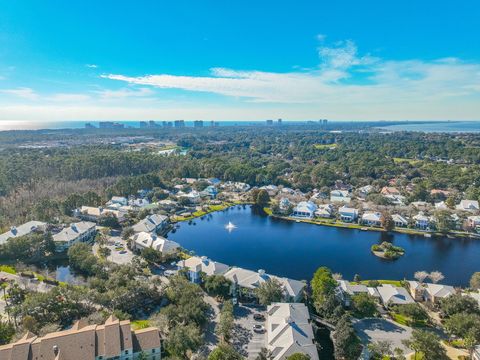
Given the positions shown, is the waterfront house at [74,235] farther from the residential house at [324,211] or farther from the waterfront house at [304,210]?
the residential house at [324,211]

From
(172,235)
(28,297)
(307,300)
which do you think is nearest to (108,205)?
(172,235)

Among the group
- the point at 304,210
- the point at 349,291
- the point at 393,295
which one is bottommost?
the point at 393,295

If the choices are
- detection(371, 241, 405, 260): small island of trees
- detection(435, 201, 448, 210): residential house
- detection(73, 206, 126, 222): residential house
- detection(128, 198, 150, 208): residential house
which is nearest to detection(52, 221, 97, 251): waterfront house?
detection(73, 206, 126, 222): residential house

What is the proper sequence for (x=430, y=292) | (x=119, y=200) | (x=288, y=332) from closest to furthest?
(x=288, y=332) < (x=430, y=292) < (x=119, y=200)

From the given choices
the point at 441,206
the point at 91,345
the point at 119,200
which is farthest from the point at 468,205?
the point at 119,200

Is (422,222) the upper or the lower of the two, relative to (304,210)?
lower

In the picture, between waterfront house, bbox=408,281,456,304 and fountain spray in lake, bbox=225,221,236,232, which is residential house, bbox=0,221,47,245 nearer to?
fountain spray in lake, bbox=225,221,236,232

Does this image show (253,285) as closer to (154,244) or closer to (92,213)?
(154,244)

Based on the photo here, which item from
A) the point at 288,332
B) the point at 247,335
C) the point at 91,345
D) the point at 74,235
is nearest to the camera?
the point at 91,345
